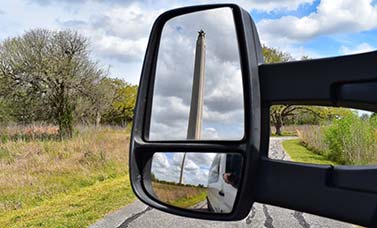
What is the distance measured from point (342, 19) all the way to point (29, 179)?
7.11 metres

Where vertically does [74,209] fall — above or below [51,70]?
below

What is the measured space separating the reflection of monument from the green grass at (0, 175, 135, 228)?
12.6ft

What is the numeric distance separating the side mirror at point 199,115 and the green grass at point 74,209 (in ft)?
12.4

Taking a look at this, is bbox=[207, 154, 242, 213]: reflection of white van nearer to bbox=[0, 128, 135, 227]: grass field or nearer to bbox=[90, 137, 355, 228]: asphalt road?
bbox=[90, 137, 355, 228]: asphalt road

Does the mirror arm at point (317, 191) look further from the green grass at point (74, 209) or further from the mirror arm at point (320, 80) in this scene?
the green grass at point (74, 209)

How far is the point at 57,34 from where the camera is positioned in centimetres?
1777

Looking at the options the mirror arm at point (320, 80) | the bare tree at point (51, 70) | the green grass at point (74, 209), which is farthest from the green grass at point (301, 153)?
the bare tree at point (51, 70)

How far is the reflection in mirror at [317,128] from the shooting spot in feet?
1.96

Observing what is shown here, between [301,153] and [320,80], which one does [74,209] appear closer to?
[301,153]

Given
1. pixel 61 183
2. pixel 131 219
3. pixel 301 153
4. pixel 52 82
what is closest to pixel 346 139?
pixel 301 153

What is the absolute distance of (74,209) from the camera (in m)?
5.02

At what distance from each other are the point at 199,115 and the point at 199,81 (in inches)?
2.1

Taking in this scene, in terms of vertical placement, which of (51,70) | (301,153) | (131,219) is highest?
(51,70)

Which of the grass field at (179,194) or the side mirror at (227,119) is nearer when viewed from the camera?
the side mirror at (227,119)
